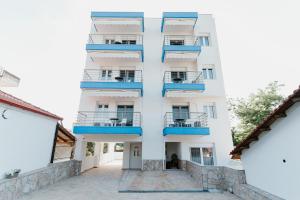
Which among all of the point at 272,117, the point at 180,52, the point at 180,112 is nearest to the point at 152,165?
the point at 180,112

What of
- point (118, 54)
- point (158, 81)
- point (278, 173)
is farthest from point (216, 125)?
point (118, 54)

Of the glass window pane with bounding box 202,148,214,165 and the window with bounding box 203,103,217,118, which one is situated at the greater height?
the window with bounding box 203,103,217,118

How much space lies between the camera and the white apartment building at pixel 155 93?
12.6 metres

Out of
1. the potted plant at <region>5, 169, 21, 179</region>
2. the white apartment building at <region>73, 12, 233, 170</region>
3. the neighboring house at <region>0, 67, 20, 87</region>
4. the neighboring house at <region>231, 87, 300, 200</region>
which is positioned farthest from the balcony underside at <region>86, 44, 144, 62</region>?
the neighboring house at <region>231, 87, 300, 200</region>

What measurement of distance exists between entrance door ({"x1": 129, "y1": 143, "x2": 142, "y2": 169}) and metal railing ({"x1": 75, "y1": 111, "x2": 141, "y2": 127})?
114 inches

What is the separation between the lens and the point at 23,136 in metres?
7.38

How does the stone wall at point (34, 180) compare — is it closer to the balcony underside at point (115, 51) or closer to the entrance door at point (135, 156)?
the entrance door at point (135, 156)

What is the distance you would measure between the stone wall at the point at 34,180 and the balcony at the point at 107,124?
2.70 m

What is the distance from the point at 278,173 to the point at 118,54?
13.8 meters

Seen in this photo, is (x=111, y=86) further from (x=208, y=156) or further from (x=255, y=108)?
(x=255, y=108)

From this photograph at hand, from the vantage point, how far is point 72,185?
852cm

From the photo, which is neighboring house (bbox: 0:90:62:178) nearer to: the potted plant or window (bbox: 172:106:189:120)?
the potted plant

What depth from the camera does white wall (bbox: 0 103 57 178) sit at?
21.1ft

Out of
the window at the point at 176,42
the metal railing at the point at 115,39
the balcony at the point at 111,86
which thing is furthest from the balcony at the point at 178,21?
the balcony at the point at 111,86
